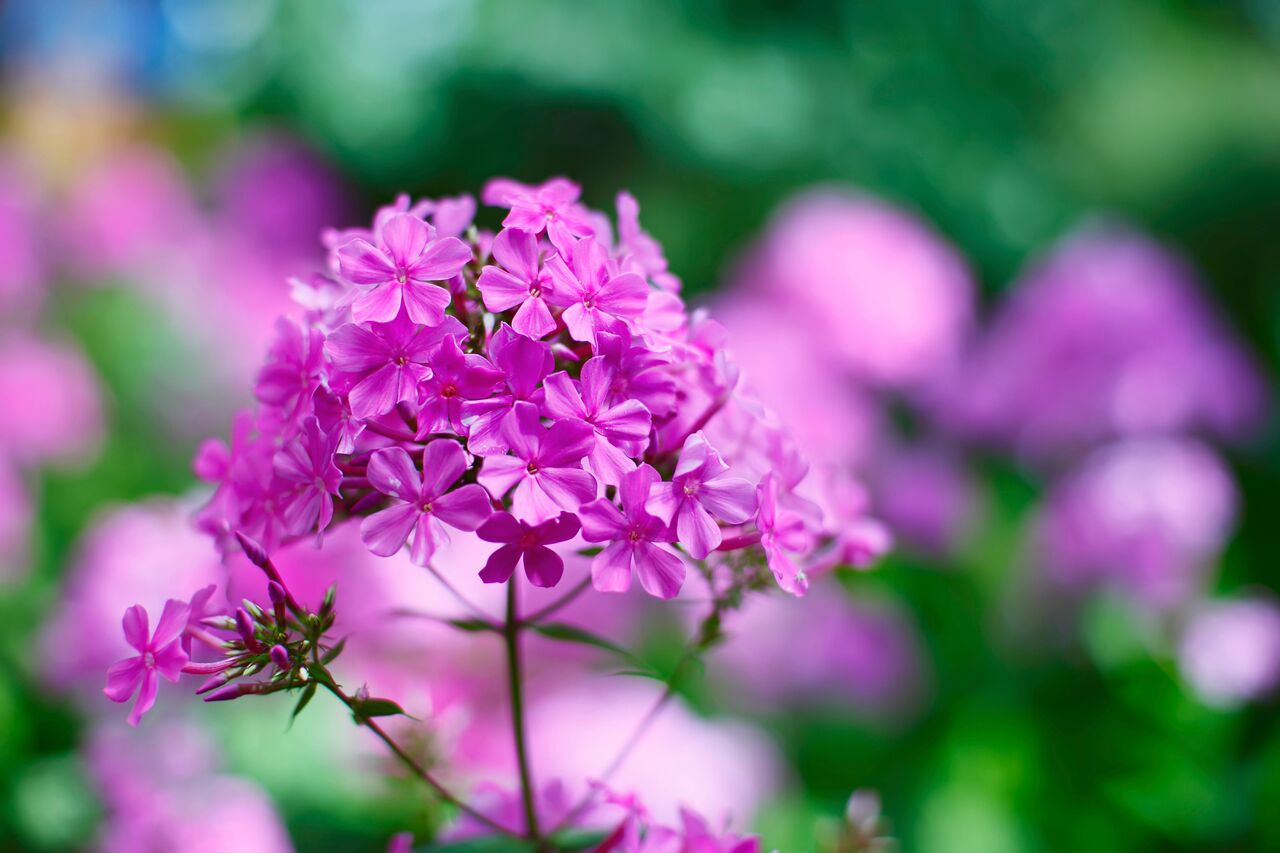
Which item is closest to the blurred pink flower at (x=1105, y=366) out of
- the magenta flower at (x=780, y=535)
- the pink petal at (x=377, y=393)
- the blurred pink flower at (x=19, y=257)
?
the magenta flower at (x=780, y=535)

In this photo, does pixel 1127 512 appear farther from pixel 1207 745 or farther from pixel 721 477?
pixel 721 477

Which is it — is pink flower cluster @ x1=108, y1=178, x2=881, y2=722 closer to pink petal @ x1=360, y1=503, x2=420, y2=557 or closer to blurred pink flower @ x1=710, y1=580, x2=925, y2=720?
pink petal @ x1=360, y1=503, x2=420, y2=557

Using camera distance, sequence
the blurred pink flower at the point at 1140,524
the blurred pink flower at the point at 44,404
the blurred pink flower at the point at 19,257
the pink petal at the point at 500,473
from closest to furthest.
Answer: the pink petal at the point at 500,473, the blurred pink flower at the point at 1140,524, the blurred pink flower at the point at 44,404, the blurred pink flower at the point at 19,257

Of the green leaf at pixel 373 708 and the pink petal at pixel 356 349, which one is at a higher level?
the pink petal at pixel 356 349

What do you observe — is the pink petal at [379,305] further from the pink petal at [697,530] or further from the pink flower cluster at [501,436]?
the pink petal at [697,530]

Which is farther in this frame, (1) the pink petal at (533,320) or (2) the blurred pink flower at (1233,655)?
(2) the blurred pink flower at (1233,655)

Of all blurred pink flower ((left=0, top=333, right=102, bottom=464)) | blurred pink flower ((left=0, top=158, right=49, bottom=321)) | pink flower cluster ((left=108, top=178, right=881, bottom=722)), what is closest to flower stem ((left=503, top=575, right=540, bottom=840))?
pink flower cluster ((left=108, top=178, right=881, bottom=722))

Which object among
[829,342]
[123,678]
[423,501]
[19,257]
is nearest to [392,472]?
[423,501]
